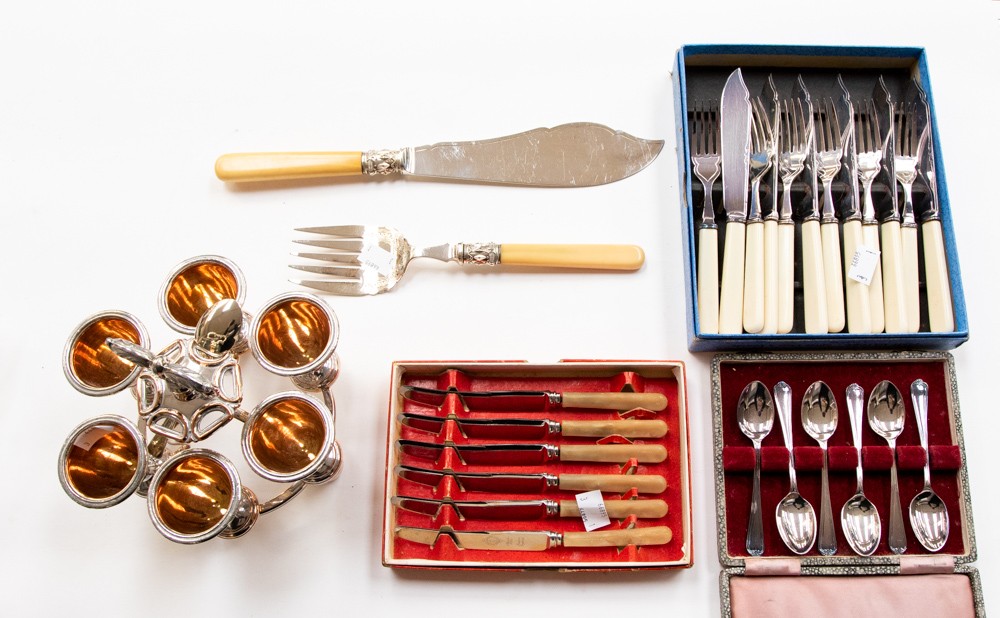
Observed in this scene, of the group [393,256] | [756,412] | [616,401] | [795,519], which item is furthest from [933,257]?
[393,256]

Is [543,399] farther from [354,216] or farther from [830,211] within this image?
[830,211]

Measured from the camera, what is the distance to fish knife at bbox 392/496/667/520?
3.96 ft

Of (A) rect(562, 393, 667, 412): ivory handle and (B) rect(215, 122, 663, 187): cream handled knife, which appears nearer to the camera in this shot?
(A) rect(562, 393, 667, 412): ivory handle

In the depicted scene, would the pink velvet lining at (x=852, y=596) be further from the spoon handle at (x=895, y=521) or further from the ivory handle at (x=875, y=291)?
the ivory handle at (x=875, y=291)

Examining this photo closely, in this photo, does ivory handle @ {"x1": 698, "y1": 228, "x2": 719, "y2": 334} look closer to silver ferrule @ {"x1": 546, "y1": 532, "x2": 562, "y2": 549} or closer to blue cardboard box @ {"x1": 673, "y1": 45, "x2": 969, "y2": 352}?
blue cardboard box @ {"x1": 673, "y1": 45, "x2": 969, "y2": 352}

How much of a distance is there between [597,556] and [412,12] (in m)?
1.24

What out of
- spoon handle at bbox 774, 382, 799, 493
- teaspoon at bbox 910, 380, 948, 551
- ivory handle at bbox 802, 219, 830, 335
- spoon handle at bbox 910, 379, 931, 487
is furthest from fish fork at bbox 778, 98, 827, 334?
teaspoon at bbox 910, 380, 948, 551

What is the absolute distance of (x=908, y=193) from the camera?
134cm

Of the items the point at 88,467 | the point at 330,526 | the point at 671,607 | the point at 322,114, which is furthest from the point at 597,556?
the point at 322,114

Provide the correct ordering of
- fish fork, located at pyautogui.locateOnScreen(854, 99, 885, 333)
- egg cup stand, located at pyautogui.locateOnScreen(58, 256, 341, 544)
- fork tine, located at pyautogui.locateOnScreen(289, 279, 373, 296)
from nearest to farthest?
egg cup stand, located at pyautogui.locateOnScreen(58, 256, 341, 544) → fish fork, located at pyautogui.locateOnScreen(854, 99, 885, 333) → fork tine, located at pyautogui.locateOnScreen(289, 279, 373, 296)

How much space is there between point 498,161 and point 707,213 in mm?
439

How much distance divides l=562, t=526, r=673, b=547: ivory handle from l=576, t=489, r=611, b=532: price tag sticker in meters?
0.02

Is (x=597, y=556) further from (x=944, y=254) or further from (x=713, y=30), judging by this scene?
(x=713, y=30)

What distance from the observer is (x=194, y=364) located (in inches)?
40.7
